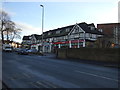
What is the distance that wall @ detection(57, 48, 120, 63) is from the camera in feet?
61.1

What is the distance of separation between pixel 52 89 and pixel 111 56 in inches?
576

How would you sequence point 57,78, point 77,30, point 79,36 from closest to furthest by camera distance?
point 57,78
point 79,36
point 77,30

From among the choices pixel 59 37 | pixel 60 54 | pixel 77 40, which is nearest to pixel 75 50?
pixel 60 54

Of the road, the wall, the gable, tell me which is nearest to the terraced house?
the gable

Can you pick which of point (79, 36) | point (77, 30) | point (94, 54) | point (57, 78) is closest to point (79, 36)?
point (79, 36)

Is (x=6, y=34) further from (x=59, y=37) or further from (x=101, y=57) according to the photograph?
(x=101, y=57)

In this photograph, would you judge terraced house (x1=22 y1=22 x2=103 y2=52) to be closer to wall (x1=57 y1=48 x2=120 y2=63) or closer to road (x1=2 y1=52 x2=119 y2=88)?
wall (x1=57 y1=48 x2=120 y2=63)

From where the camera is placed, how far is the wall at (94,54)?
18.6 m

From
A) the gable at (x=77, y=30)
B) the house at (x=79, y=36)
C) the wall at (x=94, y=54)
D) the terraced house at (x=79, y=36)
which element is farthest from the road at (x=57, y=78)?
the gable at (x=77, y=30)

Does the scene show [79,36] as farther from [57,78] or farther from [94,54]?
[57,78]

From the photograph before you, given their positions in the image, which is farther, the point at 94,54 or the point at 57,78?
the point at 94,54

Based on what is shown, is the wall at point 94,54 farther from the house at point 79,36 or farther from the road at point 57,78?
the house at point 79,36

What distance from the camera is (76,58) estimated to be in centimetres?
2425

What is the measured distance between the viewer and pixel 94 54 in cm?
2125
